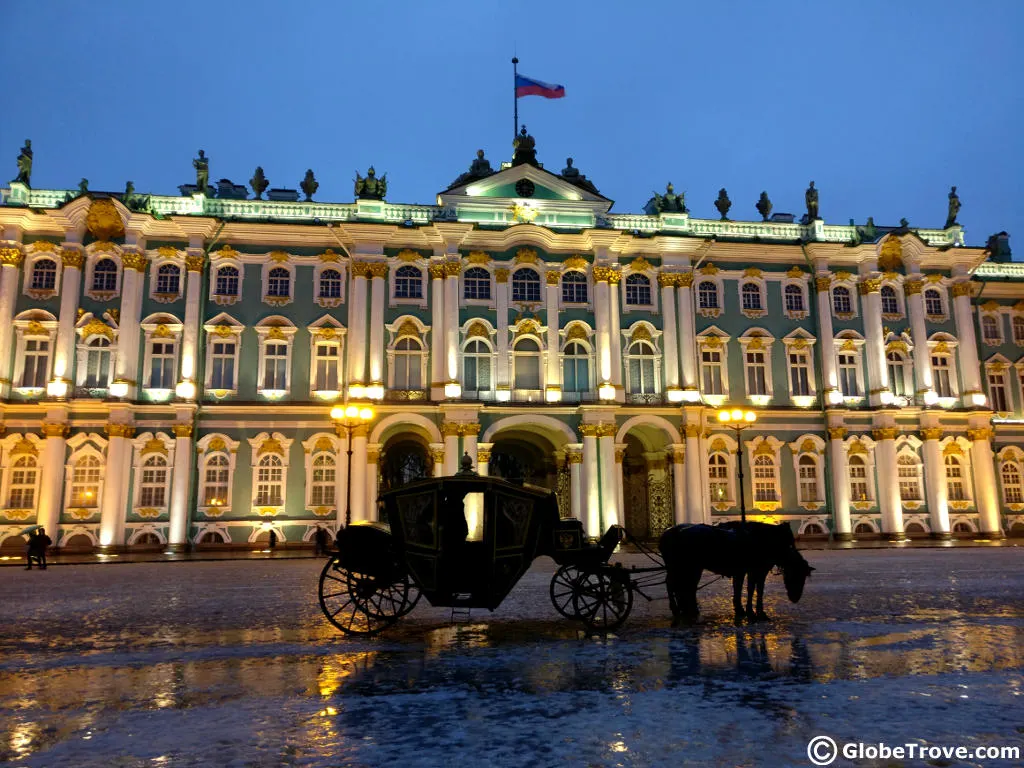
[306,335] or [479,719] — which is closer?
[479,719]

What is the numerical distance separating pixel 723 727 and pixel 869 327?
113ft

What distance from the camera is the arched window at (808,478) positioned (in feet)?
113

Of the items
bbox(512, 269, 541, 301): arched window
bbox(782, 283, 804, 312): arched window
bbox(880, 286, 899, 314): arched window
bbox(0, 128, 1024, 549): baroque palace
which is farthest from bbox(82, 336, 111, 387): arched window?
bbox(880, 286, 899, 314): arched window

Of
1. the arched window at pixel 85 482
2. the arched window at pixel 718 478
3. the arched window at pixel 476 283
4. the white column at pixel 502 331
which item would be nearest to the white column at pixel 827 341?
the arched window at pixel 718 478

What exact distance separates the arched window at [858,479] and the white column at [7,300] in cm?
3540

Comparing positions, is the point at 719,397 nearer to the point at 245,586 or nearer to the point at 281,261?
the point at 281,261

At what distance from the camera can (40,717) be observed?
5789 millimetres

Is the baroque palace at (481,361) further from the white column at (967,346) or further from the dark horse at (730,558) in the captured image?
the dark horse at (730,558)

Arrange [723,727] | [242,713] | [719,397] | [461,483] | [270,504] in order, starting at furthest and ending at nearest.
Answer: [719,397]
[270,504]
[461,483]
[242,713]
[723,727]

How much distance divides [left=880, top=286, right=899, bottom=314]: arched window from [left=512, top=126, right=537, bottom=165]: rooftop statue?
17.7 meters

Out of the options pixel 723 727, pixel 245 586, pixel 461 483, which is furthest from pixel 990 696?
pixel 245 586

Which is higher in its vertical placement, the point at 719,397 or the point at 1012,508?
the point at 719,397

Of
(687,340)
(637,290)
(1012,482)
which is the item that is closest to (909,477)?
(1012,482)

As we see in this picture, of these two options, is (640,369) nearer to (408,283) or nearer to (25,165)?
(408,283)
